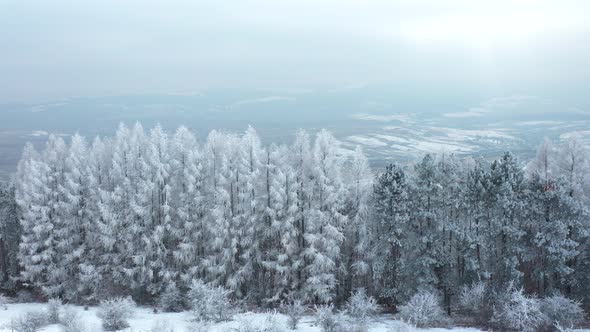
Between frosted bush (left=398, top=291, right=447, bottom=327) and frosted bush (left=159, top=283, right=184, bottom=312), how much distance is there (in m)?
12.6

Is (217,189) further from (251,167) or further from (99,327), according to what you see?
(99,327)

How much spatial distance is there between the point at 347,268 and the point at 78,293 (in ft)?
56.6

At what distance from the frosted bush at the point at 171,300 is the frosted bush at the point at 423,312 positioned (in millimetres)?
12642

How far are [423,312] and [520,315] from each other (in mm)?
4316

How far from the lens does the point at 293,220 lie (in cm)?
2858

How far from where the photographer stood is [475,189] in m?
27.0

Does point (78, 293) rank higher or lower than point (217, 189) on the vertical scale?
lower

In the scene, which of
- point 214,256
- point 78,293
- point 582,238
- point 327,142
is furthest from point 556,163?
point 78,293

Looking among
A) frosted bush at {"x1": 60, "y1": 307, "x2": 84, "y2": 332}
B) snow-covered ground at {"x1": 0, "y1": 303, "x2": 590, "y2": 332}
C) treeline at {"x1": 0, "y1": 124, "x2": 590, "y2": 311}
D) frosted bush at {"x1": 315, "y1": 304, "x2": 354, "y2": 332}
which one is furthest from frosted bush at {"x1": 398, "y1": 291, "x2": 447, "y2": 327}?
frosted bush at {"x1": 60, "y1": 307, "x2": 84, "y2": 332}

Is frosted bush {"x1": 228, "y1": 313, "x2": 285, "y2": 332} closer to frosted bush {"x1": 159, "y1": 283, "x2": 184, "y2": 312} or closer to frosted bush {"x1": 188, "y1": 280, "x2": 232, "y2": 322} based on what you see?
frosted bush {"x1": 188, "y1": 280, "x2": 232, "y2": 322}

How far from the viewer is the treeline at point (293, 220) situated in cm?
2684

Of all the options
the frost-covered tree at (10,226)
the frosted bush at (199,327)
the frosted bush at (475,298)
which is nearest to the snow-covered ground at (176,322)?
the frosted bush at (199,327)

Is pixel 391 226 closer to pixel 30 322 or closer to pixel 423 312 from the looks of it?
pixel 423 312

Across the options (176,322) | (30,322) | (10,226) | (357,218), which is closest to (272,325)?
(176,322)
